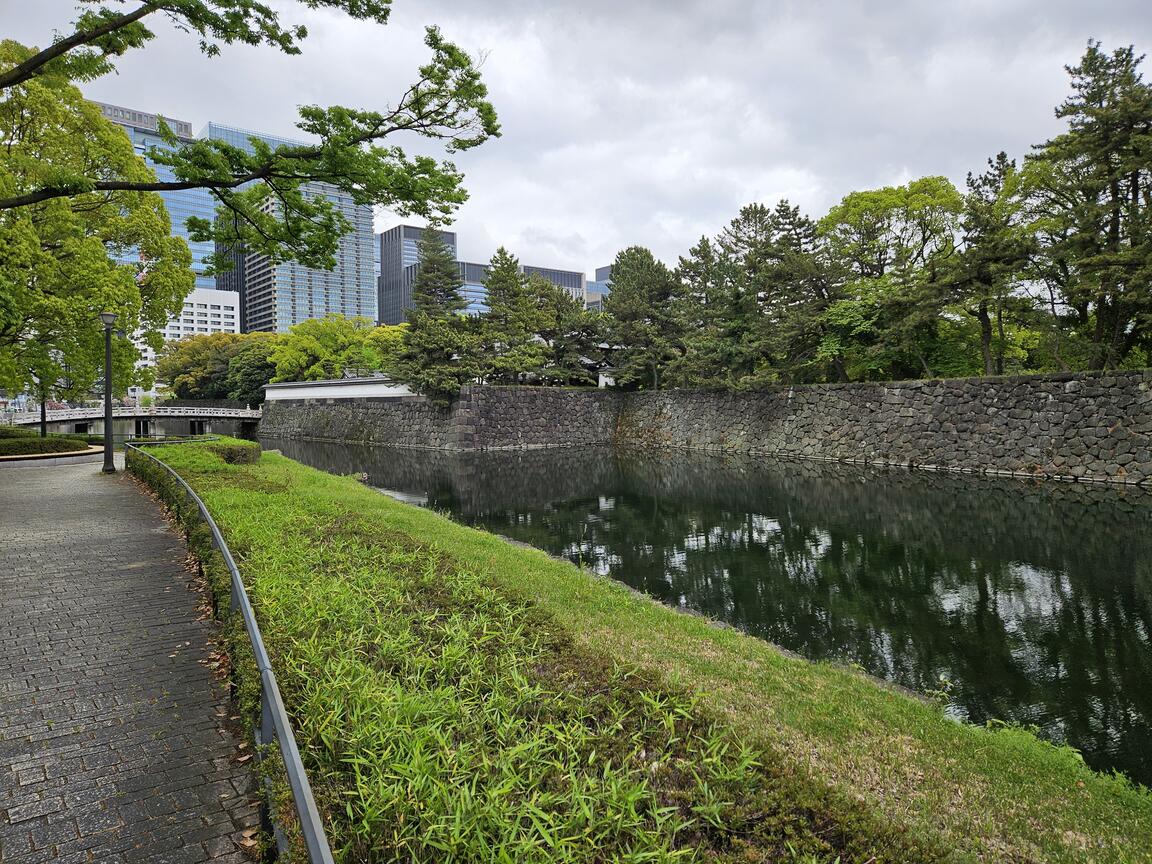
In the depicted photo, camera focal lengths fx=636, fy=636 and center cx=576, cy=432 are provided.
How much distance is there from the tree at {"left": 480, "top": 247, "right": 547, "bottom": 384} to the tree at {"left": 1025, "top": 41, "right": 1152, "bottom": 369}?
19.3 metres

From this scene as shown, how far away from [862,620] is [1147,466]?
12245 millimetres

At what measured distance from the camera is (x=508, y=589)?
5.55 metres

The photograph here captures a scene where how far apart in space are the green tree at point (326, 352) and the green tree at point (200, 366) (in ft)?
36.7

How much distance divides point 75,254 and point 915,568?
1825 centimetres

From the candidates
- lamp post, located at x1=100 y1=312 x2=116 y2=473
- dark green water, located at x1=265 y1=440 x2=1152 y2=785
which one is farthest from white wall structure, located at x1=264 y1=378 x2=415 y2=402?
lamp post, located at x1=100 y1=312 x2=116 y2=473

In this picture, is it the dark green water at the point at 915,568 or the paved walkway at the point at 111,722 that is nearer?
the paved walkway at the point at 111,722

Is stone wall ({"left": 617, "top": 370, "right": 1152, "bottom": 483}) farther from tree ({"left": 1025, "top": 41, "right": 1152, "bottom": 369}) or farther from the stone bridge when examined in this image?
the stone bridge

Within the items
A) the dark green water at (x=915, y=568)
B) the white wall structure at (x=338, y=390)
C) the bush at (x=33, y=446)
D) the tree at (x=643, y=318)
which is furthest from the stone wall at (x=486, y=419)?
the bush at (x=33, y=446)

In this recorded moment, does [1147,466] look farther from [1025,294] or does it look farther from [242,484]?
[242,484]

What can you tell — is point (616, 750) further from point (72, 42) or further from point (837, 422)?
point (837, 422)

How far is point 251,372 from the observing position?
47469 mm

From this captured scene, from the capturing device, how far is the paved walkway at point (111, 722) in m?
2.54

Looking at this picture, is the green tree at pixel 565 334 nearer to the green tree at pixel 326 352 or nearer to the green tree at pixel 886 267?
the green tree at pixel 886 267

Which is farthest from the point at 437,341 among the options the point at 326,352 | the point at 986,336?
the point at 986,336
